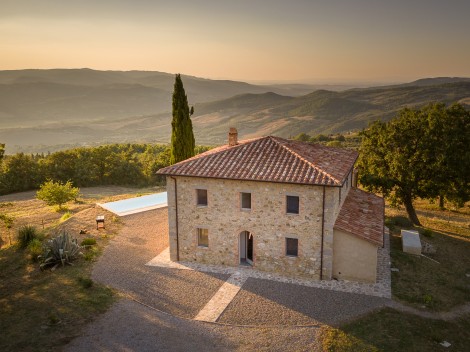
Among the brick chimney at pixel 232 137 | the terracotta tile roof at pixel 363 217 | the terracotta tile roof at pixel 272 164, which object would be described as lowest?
the terracotta tile roof at pixel 363 217

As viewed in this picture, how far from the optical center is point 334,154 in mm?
24359

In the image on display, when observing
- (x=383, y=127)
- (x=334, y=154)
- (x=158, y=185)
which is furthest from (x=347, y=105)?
(x=334, y=154)

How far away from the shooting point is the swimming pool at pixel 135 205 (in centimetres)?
3376

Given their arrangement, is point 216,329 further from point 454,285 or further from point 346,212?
point 454,285

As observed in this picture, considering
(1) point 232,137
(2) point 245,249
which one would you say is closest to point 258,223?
(2) point 245,249

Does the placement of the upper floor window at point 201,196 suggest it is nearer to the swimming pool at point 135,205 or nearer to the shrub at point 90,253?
the shrub at point 90,253

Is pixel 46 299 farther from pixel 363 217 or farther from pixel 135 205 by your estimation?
pixel 135 205

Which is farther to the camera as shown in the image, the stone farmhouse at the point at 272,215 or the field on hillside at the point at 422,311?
the stone farmhouse at the point at 272,215

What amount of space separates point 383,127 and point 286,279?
63.3 feet

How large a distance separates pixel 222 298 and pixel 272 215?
4.99 m

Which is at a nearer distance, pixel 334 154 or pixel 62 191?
pixel 334 154

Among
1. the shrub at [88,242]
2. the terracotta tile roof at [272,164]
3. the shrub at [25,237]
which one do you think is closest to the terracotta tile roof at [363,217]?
the terracotta tile roof at [272,164]

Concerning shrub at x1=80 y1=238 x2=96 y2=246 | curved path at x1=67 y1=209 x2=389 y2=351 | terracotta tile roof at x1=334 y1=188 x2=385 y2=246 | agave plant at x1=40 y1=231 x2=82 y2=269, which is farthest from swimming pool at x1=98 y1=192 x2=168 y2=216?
terracotta tile roof at x1=334 y1=188 x2=385 y2=246

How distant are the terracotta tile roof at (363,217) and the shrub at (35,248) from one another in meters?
17.3
